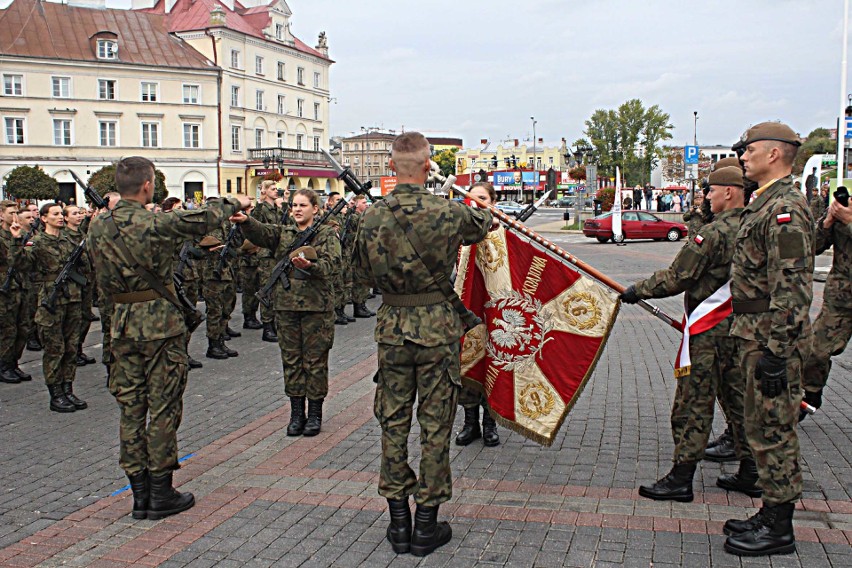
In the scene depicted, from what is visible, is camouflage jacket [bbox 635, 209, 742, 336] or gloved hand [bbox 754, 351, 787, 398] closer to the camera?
gloved hand [bbox 754, 351, 787, 398]

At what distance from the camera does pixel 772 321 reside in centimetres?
418

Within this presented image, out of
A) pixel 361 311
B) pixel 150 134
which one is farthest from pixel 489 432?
pixel 150 134

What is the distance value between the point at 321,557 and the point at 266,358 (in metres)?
6.31

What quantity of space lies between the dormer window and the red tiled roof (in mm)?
482

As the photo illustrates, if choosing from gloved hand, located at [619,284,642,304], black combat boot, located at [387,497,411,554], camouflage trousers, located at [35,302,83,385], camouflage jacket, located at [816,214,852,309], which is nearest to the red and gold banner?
gloved hand, located at [619,284,642,304]

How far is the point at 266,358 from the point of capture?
10469 mm

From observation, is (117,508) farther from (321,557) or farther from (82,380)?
(82,380)

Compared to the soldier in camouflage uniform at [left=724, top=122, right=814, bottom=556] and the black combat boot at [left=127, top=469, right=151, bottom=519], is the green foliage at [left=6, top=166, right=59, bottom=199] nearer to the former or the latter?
the black combat boot at [left=127, top=469, right=151, bottom=519]

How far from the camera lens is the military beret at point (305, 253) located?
652 centimetres

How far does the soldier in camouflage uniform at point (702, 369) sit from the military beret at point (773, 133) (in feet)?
2.40

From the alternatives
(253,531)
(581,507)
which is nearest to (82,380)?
(253,531)

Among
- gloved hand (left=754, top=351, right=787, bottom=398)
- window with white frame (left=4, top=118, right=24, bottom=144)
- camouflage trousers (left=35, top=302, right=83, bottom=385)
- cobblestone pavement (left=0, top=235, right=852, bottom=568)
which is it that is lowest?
cobblestone pavement (left=0, top=235, right=852, bottom=568)

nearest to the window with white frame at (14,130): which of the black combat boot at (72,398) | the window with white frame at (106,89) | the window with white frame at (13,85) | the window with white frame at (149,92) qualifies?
the window with white frame at (13,85)

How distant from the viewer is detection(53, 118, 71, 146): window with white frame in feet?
182
